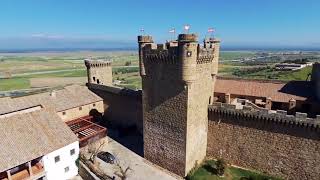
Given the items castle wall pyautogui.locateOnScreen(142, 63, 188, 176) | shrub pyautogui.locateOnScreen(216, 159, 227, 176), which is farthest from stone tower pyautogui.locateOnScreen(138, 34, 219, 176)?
shrub pyautogui.locateOnScreen(216, 159, 227, 176)

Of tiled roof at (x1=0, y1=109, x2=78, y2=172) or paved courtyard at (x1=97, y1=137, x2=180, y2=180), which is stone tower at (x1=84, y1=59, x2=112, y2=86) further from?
paved courtyard at (x1=97, y1=137, x2=180, y2=180)

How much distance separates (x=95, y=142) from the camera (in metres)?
31.6

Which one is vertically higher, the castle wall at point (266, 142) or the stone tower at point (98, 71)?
the stone tower at point (98, 71)

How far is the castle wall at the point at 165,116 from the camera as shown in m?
23.9

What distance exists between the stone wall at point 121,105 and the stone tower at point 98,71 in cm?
169

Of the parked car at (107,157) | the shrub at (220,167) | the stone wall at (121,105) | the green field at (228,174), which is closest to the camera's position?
the green field at (228,174)

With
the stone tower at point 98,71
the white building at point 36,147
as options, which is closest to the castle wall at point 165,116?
the white building at point 36,147

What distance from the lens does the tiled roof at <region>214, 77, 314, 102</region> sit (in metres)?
28.0

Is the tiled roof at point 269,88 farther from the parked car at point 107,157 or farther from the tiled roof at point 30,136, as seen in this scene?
the tiled roof at point 30,136

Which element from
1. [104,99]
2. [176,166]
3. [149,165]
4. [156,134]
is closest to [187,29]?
[156,134]

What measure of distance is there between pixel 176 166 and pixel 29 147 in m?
14.8

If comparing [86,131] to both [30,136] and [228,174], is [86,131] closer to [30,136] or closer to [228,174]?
[30,136]

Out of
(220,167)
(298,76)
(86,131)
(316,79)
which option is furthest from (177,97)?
(298,76)

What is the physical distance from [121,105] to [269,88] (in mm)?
21190
